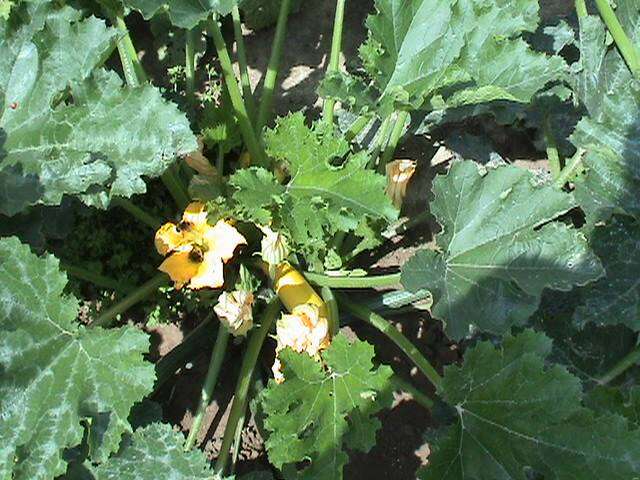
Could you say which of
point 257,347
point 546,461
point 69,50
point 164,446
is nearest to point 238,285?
point 257,347

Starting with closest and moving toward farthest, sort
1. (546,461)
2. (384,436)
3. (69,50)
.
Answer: (546,461) < (69,50) < (384,436)

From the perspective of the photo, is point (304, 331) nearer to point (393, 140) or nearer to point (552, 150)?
point (393, 140)

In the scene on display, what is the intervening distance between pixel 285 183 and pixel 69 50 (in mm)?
925

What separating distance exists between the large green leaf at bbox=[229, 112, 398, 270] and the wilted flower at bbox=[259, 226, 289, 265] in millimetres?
54

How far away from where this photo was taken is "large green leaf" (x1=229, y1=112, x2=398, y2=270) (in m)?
2.98

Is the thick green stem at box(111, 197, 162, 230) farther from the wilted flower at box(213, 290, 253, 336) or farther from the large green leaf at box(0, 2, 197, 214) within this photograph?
the wilted flower at box(213, 290, 253, 336)

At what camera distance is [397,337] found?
3.18 metres

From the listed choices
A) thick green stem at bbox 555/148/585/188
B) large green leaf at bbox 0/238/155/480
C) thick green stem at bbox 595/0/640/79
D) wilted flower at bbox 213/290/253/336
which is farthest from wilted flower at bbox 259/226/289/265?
thick green stem at bbox 595/0/640/79

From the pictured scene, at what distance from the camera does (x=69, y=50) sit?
2.97 m

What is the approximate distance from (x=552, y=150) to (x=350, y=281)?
1054mm

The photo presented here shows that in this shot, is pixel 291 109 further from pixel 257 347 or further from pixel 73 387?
pixel 73 387

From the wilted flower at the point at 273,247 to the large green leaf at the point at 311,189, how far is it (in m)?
0.05

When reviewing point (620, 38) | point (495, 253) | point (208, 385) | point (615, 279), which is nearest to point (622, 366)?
point (615, 279)

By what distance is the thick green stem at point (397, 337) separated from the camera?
10.1 ft
